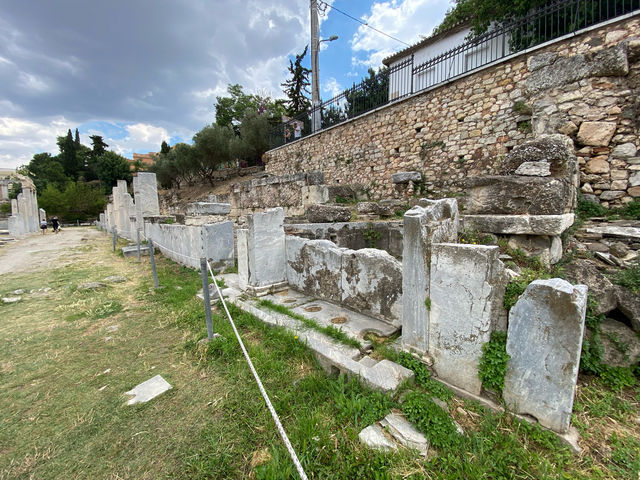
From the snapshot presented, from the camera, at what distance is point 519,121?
7.07 meters

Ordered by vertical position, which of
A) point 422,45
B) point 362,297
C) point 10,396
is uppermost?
point 422,45

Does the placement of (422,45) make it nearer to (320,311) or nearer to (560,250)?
(560,250)

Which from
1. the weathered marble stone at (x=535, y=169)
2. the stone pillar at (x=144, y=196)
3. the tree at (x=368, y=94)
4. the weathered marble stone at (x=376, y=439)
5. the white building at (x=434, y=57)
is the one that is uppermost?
the white building at (x=434, y=57)

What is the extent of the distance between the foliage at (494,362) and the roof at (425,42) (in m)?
16.4

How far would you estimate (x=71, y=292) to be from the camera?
18.1ft

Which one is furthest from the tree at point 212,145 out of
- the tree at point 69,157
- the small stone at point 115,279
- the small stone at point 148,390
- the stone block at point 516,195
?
the tree at point 69,157

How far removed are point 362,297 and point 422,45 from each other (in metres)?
17.2

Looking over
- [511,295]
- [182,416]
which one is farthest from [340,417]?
[511,295]

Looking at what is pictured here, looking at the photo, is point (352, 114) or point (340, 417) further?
point (352, 114)

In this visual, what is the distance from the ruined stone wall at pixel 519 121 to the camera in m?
5.34

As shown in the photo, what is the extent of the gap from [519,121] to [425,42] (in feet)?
36.2

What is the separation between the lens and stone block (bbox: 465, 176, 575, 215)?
3.25 m

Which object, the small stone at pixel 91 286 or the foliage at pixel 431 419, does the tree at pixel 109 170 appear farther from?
Answer: the foliage at pixel 431 419

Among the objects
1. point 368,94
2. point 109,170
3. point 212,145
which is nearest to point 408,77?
point 368,94
